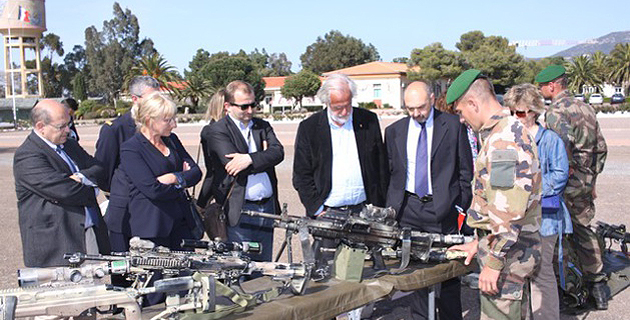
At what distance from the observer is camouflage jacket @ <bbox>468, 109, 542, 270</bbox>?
122 inches

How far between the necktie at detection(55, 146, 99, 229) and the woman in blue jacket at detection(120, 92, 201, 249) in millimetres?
318

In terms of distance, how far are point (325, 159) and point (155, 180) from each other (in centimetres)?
130

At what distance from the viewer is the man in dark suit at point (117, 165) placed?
13.7 ft

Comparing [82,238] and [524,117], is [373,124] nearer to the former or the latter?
[524,117]

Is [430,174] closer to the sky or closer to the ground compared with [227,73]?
closer to the ground

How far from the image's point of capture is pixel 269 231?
15.9ft

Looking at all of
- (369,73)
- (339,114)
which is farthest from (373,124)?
(369,73)

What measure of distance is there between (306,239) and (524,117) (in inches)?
86.2

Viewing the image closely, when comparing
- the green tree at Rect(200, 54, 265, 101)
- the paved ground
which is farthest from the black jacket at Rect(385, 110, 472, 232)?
the green tree at Rect(200, 54, 265, 101)

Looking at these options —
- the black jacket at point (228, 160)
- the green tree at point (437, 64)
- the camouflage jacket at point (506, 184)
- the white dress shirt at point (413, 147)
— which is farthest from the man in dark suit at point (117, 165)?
the green tree at point (437, 64)

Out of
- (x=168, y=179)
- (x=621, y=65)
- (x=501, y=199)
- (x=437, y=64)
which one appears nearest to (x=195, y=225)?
(x=168, y=179)

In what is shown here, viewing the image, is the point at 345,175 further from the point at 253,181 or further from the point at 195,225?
the point at 195,225

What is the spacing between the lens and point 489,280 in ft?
10.8

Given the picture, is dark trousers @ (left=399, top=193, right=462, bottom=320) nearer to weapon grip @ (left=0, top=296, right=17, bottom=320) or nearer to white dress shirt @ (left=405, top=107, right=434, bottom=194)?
white dress shirt @ (left=405, top=107, right=434, bottom=194)
